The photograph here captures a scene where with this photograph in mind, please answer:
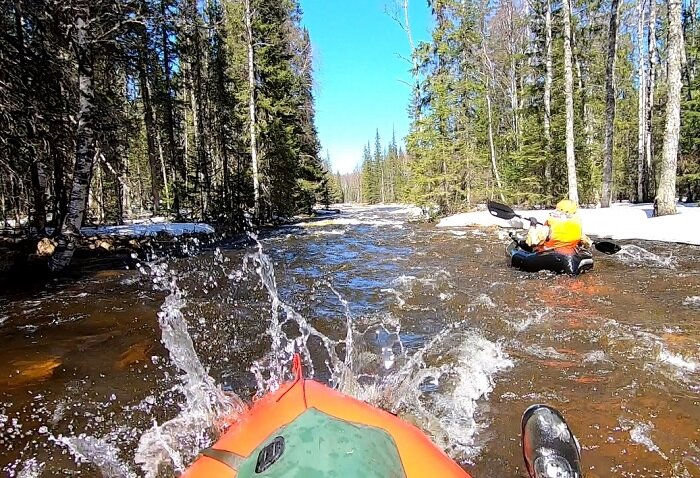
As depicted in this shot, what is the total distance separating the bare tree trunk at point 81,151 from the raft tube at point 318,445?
30.1 ft

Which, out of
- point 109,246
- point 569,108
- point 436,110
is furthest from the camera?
point 436,110

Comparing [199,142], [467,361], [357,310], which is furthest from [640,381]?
[199,142]

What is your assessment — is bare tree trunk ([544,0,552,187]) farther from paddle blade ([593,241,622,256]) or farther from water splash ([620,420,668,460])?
water splash ([620,420,668,460])

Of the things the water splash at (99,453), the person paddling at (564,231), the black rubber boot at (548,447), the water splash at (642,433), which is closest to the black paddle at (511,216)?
the person paddling at (564,231)

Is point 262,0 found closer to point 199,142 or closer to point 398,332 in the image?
point 199,142

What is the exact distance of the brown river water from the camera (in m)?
3.04

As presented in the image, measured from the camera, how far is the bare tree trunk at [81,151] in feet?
30.4

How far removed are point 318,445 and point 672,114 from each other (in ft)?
49.5

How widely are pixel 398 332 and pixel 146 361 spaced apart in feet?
9.51

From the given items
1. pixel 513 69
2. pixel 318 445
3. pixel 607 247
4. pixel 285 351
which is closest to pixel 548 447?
pixel 318 445

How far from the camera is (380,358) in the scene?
4652 mm

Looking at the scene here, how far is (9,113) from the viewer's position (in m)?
8.07

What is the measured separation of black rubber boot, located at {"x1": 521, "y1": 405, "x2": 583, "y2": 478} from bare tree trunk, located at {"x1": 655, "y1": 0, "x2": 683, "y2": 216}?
12.9m

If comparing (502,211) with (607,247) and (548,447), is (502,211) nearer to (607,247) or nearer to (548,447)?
(607,247)
